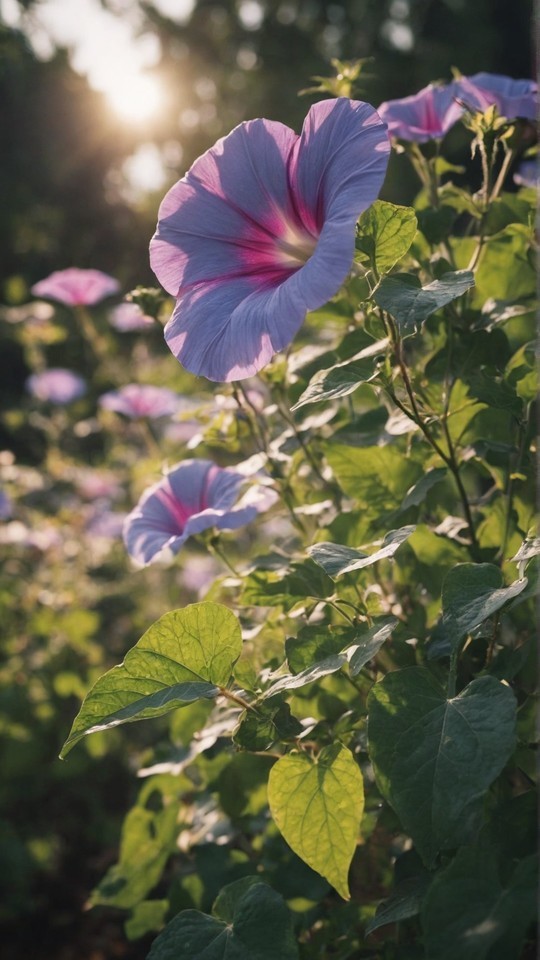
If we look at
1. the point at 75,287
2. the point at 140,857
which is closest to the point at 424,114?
the point at 140,857

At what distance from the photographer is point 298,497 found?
59.6 inches

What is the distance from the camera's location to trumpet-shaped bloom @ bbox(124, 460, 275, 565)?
4.35ft

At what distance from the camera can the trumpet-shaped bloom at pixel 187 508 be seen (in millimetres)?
1326

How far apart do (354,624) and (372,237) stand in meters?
0.43

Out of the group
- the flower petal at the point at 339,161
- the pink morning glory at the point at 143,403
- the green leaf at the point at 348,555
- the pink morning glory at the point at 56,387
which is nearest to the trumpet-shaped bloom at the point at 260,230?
the flower petal at the point at 339,161

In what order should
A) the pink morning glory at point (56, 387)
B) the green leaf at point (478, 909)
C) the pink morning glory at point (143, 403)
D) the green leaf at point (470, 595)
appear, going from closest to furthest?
1. the green leaf at point (478, 909)
2. the green leaf at point (470, 595)
3. the pink morning glory at point (143, 403)
4. the pink morning glory at point (56, 387)

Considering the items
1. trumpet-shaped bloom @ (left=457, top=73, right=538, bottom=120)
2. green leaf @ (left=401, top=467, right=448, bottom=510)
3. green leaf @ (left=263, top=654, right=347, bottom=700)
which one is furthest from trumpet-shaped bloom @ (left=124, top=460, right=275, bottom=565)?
trumpet-shaped bloom @ (left=457, top=73, right=538, bottom=120)

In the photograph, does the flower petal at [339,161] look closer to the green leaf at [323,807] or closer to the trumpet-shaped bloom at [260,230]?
the trumpet-shaped bloom at [260,230]

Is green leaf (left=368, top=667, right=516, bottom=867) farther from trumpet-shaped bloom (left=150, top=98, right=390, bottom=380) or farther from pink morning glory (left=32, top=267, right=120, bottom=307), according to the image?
pink morning glory (left=32, top=267, right=120, bottom=307)

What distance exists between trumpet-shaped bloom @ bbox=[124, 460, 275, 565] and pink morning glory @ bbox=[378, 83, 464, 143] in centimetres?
53

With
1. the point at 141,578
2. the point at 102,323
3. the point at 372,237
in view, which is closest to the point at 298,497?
the point at 372,237

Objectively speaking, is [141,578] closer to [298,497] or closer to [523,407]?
[298,497]

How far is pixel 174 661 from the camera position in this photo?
100cm

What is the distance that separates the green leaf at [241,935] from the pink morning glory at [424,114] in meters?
0.97
